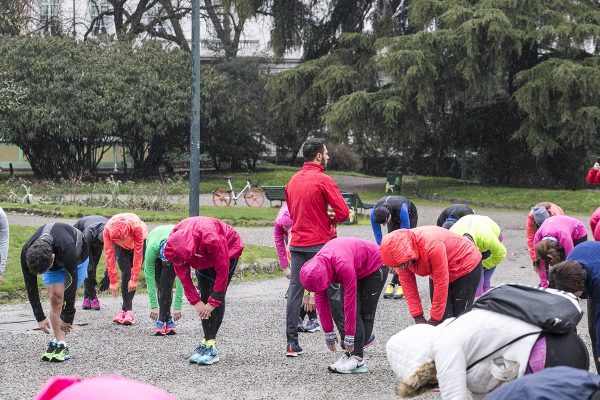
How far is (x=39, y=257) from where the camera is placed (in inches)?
312

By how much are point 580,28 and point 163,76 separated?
637 inches

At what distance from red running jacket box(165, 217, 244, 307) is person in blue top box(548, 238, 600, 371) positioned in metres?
2.95

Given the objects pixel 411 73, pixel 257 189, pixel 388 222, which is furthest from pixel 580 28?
pixel 388 222

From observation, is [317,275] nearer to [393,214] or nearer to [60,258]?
[60,258]

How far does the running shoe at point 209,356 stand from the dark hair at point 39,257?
167cm

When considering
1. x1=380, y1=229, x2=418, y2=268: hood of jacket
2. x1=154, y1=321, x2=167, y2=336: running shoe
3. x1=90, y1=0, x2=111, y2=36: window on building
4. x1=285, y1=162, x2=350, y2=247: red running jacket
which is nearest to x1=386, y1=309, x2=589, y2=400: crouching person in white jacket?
x1=380, y1=229, x2=418, y2=268: hood of jacket

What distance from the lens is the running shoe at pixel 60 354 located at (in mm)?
8859

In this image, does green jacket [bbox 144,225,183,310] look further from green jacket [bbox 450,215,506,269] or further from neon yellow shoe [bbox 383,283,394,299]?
neon yellow shoe [bbox 383,283,394,299]

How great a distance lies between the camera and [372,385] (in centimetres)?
793

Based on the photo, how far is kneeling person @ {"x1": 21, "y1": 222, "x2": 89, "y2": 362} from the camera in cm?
802

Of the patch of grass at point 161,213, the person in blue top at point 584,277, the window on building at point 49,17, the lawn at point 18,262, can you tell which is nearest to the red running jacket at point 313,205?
the person in blue top at point 584,277

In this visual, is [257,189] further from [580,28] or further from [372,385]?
[372,385]

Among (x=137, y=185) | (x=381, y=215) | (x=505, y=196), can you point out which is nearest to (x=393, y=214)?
(x=381, y=215)

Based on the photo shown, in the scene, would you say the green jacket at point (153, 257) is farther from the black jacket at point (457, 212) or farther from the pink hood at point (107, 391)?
the pink hood at point (107, 391)
